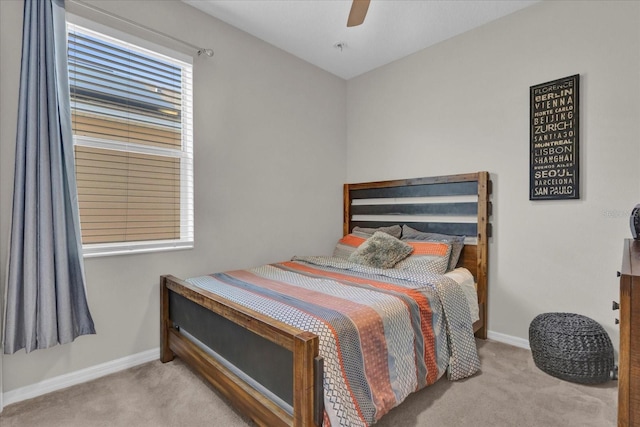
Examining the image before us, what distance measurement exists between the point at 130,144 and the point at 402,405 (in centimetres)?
244

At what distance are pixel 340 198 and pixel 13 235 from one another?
2.84 m

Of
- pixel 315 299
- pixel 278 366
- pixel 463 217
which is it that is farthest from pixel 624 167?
pixel 278 366

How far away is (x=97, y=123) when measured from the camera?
2.17 metres

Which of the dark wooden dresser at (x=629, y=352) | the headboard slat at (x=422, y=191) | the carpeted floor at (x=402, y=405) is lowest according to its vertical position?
the carpeted floor at (x=402, y=405)

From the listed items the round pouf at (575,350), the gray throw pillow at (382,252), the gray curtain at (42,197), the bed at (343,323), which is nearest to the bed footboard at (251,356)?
the bed at (343,323)

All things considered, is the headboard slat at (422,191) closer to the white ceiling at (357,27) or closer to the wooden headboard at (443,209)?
the wooden headboard at (443,209)

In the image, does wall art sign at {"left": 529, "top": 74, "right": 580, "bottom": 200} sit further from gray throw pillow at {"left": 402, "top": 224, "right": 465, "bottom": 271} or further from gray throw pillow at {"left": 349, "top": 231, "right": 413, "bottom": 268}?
gray throw pillow at {"left": 349, "top": 231, "right": 413, "bottom": 268}

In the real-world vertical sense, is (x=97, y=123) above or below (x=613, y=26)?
below

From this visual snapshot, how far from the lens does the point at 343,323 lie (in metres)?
1.48

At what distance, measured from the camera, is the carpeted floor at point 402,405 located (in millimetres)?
1680

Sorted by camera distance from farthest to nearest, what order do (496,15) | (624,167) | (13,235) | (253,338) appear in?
(496,15) < (624,167) < (13,235) < (253,338)

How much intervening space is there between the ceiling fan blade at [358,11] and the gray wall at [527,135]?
4.67ft

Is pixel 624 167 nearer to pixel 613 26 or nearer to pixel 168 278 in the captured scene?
pixel 613 26

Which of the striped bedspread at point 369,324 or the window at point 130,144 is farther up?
the window at point 130,144
